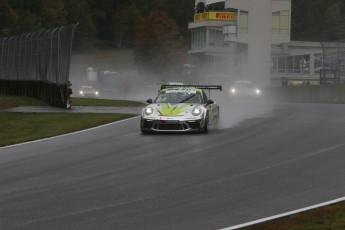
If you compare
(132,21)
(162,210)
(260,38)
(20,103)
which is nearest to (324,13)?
(132,21)

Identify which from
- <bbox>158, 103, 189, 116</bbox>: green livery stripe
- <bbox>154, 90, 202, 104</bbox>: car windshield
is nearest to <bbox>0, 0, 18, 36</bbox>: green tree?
<bbox>154, 90, 202, 104</bbox>: car windshield

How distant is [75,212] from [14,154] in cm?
685

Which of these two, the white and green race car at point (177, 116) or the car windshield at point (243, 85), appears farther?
the car windshield at point (243, 85)

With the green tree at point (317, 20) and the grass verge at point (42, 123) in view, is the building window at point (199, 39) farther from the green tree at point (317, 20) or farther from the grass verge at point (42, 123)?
the grass verge at point (42, 123)

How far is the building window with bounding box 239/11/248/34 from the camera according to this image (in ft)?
269

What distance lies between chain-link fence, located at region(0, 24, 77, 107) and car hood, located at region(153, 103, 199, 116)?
1101cm

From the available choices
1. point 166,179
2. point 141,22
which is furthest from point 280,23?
point 166,179

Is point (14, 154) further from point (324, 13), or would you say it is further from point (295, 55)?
point (324, 13)

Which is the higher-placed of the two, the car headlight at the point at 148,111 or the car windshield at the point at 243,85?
the car headlight at the point at 148,111

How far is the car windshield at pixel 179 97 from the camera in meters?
20.7

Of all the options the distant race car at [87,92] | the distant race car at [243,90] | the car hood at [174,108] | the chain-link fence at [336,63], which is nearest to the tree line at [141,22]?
the chain-link fence at [336,63]

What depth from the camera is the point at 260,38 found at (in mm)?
82688

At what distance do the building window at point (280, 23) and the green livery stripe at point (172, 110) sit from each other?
6648cm

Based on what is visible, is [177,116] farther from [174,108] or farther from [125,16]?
[125,16]
